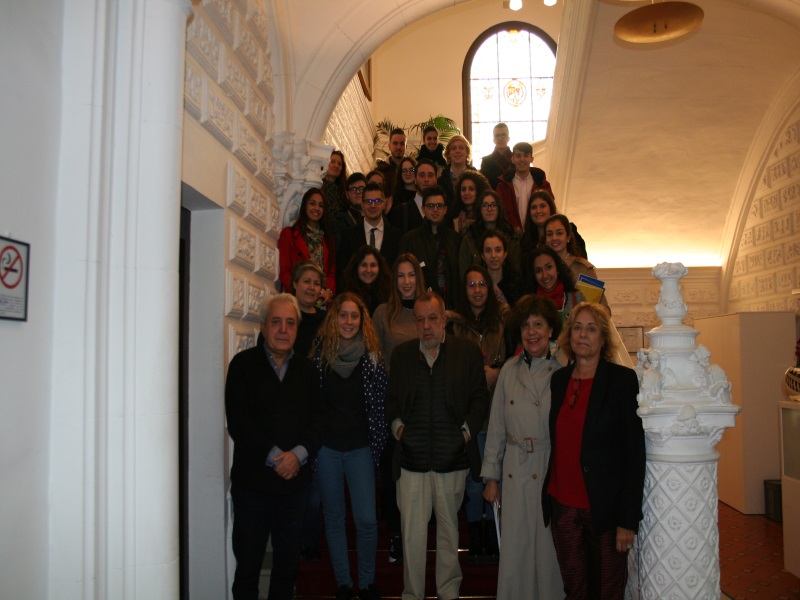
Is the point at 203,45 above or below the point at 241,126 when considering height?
above

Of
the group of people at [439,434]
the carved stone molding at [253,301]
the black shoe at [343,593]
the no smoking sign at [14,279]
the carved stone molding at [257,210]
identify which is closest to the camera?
the no smoking sign at [14,279]

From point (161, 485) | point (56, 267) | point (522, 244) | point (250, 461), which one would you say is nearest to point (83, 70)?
point (56, 267)

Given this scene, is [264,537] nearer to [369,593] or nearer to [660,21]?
[369,593]

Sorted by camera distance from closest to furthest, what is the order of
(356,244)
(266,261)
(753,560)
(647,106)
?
1. (266,261)
2. (753,560)
3. (356,244)
4. (647,106)

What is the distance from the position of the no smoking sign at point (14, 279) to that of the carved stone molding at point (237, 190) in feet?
6.67

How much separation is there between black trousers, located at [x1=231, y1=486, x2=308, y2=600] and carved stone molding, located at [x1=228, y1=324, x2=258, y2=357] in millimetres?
960

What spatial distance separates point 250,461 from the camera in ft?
11.4

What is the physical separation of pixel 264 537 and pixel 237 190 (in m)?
2.09

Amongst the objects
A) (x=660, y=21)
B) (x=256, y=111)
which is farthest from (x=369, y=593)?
(x=660, y=21)

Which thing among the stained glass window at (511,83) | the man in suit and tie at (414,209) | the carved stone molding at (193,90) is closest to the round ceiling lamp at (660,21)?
the man in suit and tie at (414,209)

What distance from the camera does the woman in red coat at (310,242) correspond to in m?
5.23

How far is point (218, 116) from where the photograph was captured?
3.92 m

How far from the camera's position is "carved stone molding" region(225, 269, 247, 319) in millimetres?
4152

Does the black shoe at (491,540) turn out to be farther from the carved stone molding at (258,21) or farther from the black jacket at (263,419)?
the carved stone molding at (258,21)
